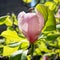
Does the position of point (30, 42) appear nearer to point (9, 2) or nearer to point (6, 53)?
point (6, 53)

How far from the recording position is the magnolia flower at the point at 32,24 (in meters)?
0.33

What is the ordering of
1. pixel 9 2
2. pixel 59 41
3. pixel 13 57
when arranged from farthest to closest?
pixel 9 2 → pixel 59 41 → pixel 13 57

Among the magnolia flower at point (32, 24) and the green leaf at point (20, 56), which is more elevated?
the magnolia flower at point (32, 24)

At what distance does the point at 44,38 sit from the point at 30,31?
0.12 feet

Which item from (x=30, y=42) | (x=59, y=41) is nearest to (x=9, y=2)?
(x=59, y=41)

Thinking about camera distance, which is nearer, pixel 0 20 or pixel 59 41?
pixel 0 20

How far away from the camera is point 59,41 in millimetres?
552

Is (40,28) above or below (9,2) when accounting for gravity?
below

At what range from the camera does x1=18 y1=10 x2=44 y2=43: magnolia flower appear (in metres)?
0.33

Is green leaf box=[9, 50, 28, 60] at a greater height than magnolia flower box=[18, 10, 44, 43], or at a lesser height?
lesser

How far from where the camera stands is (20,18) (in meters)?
0.34

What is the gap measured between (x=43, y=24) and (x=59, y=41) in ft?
0.76

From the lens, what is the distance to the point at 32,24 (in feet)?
1.09

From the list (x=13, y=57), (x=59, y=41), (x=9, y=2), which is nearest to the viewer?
(x=13, y=57)
